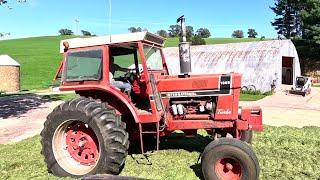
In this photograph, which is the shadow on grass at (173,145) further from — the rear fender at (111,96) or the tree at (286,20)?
the tree at (286,20)

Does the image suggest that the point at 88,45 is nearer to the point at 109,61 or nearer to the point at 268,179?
the point at 109,61

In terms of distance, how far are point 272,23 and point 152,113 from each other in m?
65.8

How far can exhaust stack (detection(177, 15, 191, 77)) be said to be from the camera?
6734 millimetres

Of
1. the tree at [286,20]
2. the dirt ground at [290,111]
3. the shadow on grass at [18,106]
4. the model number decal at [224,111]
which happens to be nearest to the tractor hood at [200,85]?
the model number decal at [224,111]

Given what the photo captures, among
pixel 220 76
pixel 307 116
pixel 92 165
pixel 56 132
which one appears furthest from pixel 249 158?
pixel 307 116

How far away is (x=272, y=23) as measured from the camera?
226ft

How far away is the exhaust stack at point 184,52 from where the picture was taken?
673 centimetres

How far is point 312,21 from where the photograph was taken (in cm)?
3716

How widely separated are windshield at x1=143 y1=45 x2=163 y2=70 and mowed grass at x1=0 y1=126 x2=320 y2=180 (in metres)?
1.53

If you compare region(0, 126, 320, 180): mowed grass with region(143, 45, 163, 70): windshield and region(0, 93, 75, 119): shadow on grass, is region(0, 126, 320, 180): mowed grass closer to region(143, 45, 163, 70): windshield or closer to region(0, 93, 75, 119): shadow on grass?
region(143, 45, 163, 70): windshield

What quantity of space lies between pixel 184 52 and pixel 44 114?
30.9ft

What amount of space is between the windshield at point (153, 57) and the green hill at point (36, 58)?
80.3ft

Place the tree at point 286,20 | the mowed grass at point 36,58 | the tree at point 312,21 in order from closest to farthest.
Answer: the mowed grass at point 36,58, the tree at point 312,21, the tree at point 286,20

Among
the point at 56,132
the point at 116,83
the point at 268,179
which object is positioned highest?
the point at 116,83
